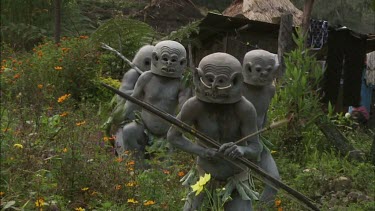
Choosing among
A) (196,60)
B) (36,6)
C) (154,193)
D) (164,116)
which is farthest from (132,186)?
(36,6)

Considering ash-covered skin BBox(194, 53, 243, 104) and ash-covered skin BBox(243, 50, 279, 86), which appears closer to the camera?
ash-covered skin BBox(194, 53, 243, 104)

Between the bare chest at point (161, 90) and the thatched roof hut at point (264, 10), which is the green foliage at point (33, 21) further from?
the bare chest at point (161, 90)

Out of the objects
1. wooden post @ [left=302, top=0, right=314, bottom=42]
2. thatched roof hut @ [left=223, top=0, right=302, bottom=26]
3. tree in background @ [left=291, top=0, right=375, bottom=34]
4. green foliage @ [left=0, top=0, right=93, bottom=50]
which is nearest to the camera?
wooden post @ [left=302, top=0, right=314, bottom=42]

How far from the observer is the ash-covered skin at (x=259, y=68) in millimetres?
6742

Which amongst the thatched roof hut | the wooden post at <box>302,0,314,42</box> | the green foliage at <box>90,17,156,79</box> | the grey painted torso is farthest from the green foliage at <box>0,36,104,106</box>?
the grey painted torso

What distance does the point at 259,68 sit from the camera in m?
6.75

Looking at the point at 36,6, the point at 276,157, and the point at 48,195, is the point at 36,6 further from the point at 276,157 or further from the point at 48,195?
the point at 48,195

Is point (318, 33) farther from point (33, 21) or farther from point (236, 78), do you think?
point (33, 21)

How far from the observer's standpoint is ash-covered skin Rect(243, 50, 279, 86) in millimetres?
6742

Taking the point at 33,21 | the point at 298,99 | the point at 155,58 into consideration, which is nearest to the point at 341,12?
the point at 33,21

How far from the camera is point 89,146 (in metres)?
6.91

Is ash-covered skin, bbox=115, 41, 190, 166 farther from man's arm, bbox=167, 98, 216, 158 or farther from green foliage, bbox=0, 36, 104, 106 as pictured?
green foliage, bbox=0, 36, 104, 106

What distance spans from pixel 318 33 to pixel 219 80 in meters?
9.69

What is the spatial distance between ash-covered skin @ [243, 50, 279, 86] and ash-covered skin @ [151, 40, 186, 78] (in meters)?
1.16
